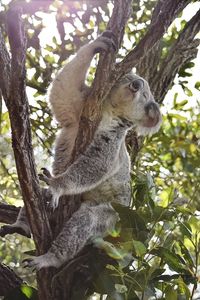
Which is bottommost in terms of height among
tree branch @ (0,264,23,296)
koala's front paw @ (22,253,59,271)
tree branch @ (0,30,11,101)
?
tree branch @ (0,264,23,296)

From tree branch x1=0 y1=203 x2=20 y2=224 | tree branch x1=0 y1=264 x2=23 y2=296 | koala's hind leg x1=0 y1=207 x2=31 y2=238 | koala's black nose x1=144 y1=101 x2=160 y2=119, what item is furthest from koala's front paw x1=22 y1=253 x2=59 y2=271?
koala's black nose x1=144 y1=101 x2=160 y2=119

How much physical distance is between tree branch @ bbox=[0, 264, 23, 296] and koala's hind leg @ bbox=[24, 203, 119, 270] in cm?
13

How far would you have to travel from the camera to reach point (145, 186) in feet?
8.30

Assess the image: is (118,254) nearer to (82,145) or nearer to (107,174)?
(82,145)

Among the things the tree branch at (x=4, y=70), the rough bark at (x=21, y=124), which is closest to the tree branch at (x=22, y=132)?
the rough bark at (x=21, y=124)

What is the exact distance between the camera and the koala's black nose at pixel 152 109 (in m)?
3.37

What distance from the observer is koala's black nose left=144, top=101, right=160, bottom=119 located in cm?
337

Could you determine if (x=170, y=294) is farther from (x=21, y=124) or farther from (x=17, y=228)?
(x=17, y=228)

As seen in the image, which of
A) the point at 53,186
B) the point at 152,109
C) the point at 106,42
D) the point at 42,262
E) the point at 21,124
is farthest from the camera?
the point at 152,109

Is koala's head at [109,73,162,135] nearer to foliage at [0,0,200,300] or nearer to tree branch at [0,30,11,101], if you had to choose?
foliage at [0,0,200,300]

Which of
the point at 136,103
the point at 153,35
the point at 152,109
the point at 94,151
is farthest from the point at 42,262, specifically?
the point at 136,103

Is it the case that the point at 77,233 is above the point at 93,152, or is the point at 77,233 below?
below

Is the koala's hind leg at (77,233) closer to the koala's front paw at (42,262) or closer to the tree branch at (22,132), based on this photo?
the koala's front paw at (42,262)

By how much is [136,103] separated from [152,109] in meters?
0.18
